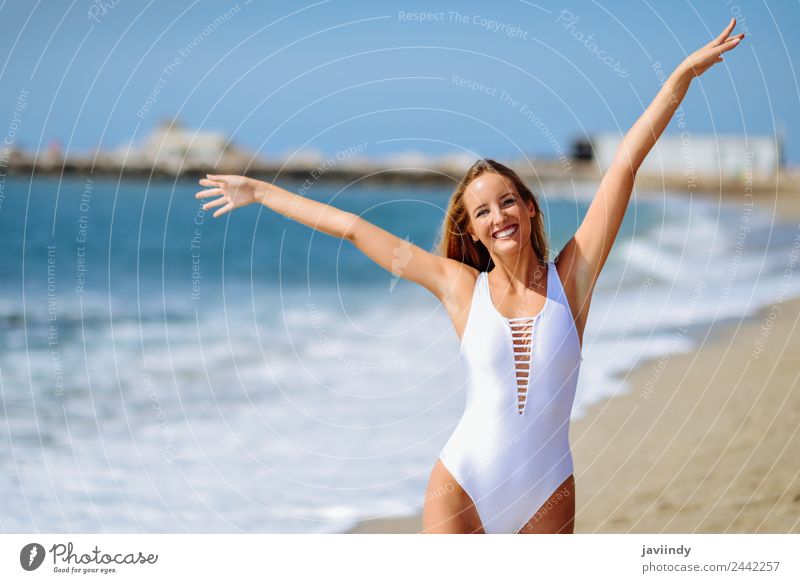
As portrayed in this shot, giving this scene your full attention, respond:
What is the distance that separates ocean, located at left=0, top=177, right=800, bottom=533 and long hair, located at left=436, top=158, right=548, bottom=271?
107cm

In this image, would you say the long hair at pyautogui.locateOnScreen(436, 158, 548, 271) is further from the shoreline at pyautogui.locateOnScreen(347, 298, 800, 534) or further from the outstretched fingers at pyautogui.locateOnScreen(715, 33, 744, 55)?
the shoreline at pyautogui.locateOnScreen(347, 298, 800, 534)

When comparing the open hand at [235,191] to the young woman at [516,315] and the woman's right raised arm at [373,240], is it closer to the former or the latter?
the woman's right raised arm at [373,240]

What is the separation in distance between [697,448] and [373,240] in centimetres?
393

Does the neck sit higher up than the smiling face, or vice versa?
the smiling face

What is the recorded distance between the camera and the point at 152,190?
54094 millimetres

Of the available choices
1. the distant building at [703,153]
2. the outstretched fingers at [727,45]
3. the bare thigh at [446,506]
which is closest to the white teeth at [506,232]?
the bare thigh at [446,506]

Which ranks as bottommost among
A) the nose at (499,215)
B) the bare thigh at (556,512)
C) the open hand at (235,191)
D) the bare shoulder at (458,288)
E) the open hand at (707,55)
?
the bare thigh at (556,512)

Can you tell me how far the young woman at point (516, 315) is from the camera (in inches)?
125

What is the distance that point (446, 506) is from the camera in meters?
3.05
